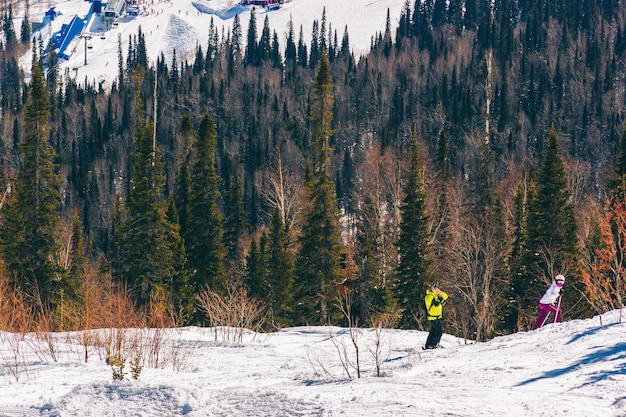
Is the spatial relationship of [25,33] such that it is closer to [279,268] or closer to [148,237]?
[279,268]

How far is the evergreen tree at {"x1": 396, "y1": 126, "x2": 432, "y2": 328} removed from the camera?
39.2 meters

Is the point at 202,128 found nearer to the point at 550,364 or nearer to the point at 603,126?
the point at 550,364

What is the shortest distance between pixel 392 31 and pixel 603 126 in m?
81.0

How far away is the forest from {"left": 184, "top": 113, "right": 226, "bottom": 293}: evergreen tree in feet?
0.39

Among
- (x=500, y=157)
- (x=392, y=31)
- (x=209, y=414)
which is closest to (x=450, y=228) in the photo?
(x=209, y=414)

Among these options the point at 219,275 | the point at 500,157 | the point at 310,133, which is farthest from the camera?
the point at 310,133

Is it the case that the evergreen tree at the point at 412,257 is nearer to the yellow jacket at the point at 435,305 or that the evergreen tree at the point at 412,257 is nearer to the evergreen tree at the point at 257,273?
the evergreen tree at the point at 257,273

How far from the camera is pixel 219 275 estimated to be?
45.2 metres

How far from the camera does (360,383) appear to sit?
12.0 m

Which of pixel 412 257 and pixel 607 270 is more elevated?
pixel 607 270

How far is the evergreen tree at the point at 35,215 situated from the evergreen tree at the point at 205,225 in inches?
341

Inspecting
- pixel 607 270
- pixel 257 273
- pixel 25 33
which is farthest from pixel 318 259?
pixel 25 33

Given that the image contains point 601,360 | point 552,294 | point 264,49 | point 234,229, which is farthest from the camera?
point 264,49

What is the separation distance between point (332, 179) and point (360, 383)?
3542 inches
